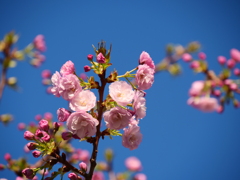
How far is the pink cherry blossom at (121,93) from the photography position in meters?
1.17

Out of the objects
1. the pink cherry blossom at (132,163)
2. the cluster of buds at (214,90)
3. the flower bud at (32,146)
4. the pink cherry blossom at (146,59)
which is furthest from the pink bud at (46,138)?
the pink cherry blossom at (132,163)

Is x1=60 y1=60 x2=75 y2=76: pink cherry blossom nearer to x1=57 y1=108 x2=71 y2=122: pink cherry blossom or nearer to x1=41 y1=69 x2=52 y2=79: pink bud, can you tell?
x1=57 y1=108 x2=71 y2=122: pink cherry blossom

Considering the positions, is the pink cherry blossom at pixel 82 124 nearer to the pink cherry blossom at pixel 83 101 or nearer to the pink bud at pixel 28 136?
the pink cherry blossom at pixel 83 101

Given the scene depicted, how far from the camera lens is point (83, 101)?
3.88ft

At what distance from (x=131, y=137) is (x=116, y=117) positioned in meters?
0.23

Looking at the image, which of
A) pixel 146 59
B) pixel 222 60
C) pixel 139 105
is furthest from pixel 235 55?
pixel 139 105

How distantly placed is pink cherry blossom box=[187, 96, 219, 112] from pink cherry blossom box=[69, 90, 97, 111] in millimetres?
1458

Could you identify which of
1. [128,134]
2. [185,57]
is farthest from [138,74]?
[185,57]

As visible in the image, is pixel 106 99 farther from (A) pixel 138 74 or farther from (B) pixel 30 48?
(B) pixel 30 48

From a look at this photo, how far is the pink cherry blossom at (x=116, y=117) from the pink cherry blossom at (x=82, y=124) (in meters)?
0.07

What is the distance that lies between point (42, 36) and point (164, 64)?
8.32ft

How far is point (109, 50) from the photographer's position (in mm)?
1373

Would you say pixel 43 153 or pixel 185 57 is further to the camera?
pixel 185 57

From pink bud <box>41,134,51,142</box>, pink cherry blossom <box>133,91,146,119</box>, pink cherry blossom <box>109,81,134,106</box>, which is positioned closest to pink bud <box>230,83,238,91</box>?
pink cherry blossom <box>133,91,146,119</box>
